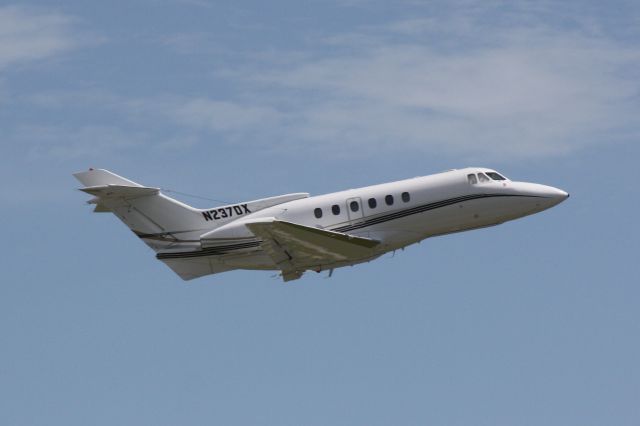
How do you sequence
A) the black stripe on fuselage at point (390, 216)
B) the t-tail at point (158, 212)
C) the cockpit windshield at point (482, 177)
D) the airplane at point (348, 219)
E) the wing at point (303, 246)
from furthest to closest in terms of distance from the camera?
1. the t-tail at point (158, 212)
2. the cockpit windshield at point (482, 177)
3. the black stripe on fuselage at point (390, 216)
4. the airplane at point (348, 219)
5. the wing at point (303, 246)

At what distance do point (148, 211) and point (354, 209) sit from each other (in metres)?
9.42

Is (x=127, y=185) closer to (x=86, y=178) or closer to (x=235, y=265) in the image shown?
(x=86, y=178)

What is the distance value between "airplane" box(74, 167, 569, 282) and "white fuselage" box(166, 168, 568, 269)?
40 mm

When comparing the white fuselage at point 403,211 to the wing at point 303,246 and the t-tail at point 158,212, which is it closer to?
the wing at point 303,246

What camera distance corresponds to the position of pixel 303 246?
40.1 m

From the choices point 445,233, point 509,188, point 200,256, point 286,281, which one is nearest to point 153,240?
point 200,256

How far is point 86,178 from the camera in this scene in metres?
44.8

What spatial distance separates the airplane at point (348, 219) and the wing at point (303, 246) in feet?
0.13

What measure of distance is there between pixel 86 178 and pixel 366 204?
1246cm

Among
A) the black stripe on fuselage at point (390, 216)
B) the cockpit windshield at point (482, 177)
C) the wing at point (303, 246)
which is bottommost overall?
the wing at point (303, 246)

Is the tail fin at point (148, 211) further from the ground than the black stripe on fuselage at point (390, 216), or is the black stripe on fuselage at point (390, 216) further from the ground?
the tail fin at point (148, 211)

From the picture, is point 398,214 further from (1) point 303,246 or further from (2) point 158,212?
(2) point 158,212

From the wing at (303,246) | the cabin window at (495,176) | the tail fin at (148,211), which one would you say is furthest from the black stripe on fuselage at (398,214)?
the tail fin at (148,211)

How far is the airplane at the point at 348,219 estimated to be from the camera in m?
40.9
